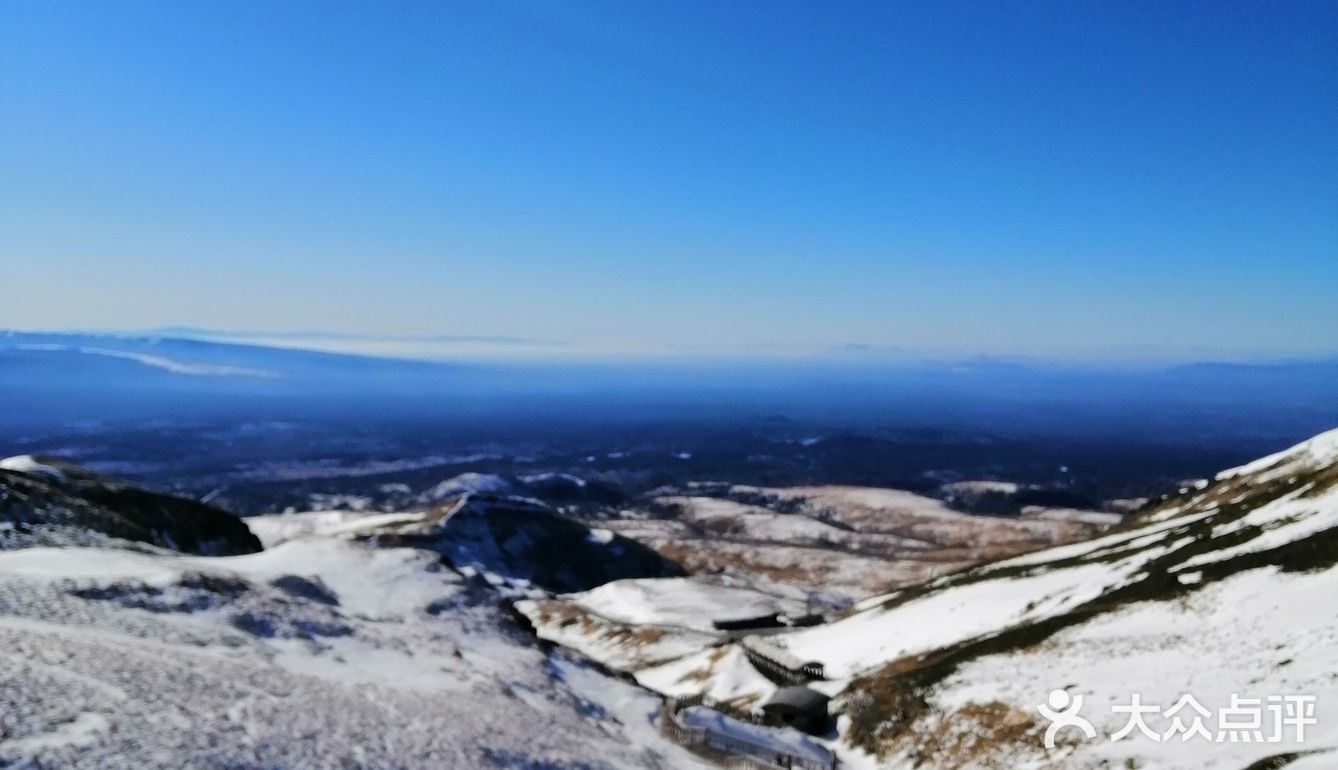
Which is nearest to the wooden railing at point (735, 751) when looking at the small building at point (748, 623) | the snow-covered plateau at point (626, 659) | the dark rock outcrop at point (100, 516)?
the snow-covered plateau at point (626, 659)

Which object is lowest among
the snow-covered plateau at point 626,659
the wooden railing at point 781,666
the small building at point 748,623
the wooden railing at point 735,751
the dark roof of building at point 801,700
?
the small building at point 748,623

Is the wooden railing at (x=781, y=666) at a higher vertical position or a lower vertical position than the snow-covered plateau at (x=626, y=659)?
lower

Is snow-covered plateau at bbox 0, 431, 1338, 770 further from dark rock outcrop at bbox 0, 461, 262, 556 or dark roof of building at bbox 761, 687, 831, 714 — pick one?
dark roof of building at bbox 761, 687, 831, 714

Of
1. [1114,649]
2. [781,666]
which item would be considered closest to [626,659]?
[781,666]

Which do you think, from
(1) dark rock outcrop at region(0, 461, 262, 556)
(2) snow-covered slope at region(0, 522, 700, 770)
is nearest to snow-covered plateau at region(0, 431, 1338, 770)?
(2) snow-covered slope at region(0, 522, 700, 770)

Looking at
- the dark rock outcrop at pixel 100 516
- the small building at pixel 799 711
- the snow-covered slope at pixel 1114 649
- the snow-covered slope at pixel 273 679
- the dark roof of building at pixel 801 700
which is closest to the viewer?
the snow-covered slope at pixel 273 679

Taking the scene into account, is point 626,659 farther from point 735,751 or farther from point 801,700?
point 735,751

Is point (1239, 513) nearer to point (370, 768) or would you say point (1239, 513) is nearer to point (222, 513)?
point (370, 768)

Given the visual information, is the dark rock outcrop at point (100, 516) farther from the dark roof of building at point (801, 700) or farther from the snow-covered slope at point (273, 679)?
the dark roof of building at point (801, 700)
